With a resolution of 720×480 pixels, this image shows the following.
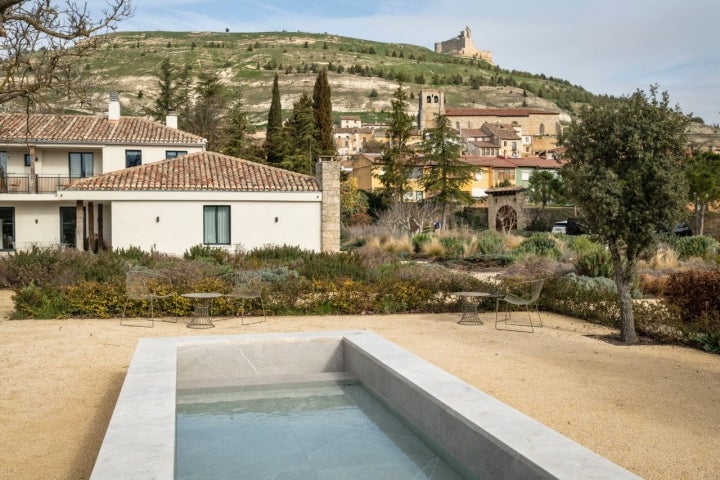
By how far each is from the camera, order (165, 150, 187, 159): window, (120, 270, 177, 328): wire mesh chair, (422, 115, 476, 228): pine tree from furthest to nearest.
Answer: (422, 115, 476, 228): pine tree < (165, 150, 187, 159): window < (120, 270, 177, 328): wire mesh chair

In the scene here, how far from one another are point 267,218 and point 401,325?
13357mm

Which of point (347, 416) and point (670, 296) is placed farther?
point (670, 296)

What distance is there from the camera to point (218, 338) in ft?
28.7

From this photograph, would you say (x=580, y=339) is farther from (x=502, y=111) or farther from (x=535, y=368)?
(x=502, y=111)

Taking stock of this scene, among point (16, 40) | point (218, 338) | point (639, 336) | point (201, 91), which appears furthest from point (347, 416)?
point (201, 91)

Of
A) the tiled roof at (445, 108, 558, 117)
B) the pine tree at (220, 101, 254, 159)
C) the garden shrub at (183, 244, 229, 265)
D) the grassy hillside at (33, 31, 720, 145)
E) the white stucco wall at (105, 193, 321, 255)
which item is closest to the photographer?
the garden shrub at (183, 244, 229, 265)

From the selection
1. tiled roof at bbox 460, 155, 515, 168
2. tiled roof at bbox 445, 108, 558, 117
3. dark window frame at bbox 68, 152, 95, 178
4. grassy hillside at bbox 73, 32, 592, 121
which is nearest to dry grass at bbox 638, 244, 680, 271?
dark window frame at bbox 68, 152, 95, 178

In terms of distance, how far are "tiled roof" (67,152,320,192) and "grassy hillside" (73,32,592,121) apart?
294 feet

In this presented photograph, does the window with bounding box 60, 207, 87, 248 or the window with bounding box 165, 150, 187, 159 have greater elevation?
the window with bounding box 165, 150, 187, 159

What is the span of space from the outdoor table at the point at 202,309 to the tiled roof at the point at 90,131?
21.5 meters

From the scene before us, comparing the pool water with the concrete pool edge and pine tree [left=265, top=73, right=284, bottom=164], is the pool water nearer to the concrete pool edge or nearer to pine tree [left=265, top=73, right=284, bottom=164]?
the concrete pool edge

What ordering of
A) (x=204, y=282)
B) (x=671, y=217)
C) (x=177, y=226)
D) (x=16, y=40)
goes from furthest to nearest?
(x=177, y=226)
(x=204, y=282)
(x=16, y=40)
(x=671, y=217)

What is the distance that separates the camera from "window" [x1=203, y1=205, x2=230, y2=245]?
24453mm

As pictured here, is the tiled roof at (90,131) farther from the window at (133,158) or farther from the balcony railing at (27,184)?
the balcony railing at (27,184)
